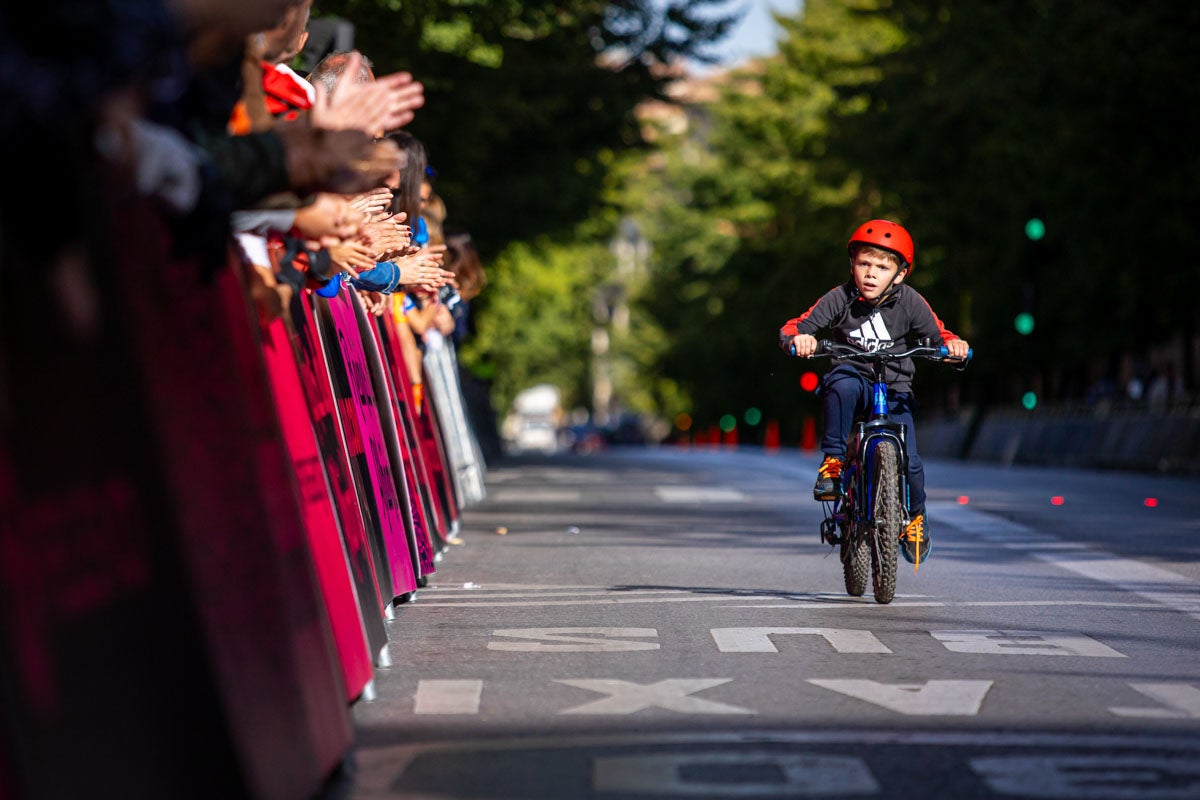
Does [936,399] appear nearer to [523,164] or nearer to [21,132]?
[523,164]

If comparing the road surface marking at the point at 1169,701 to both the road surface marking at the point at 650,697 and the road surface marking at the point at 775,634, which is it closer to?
the road surface marking at the point at 650,697

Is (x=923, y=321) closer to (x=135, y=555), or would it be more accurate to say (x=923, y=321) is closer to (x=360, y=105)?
(x=360, y=105)

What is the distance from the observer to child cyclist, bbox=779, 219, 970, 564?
11.8 meters

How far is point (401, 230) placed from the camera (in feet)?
33.4

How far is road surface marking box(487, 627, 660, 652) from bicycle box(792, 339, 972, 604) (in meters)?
1.63

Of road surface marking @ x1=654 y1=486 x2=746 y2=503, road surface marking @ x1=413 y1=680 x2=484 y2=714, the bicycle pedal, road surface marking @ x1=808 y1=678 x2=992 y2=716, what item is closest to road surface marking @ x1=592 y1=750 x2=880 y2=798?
road surface marking @ x1=808 y1=678 x2=992 y2=716

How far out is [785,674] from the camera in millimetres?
8766

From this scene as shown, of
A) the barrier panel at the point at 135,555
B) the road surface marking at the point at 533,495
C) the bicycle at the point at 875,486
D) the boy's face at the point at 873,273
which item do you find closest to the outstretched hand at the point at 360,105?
the barrier panel at the point at 135,555

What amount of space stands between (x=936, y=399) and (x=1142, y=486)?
145 ft

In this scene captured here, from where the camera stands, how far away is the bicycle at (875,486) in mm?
11539

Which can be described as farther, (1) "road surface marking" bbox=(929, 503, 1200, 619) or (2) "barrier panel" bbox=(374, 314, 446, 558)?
(2) "barrier panel" bbox=(374, 314, 446, 558)

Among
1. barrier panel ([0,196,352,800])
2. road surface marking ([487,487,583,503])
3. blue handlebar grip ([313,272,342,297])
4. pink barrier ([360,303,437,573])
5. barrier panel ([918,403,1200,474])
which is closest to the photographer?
barrier panel ([0,196,352,800])

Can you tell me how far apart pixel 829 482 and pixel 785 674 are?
327 centimetres

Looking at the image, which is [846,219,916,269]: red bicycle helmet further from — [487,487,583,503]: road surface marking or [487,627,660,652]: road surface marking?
[487,487,583,503]: road surface marking
